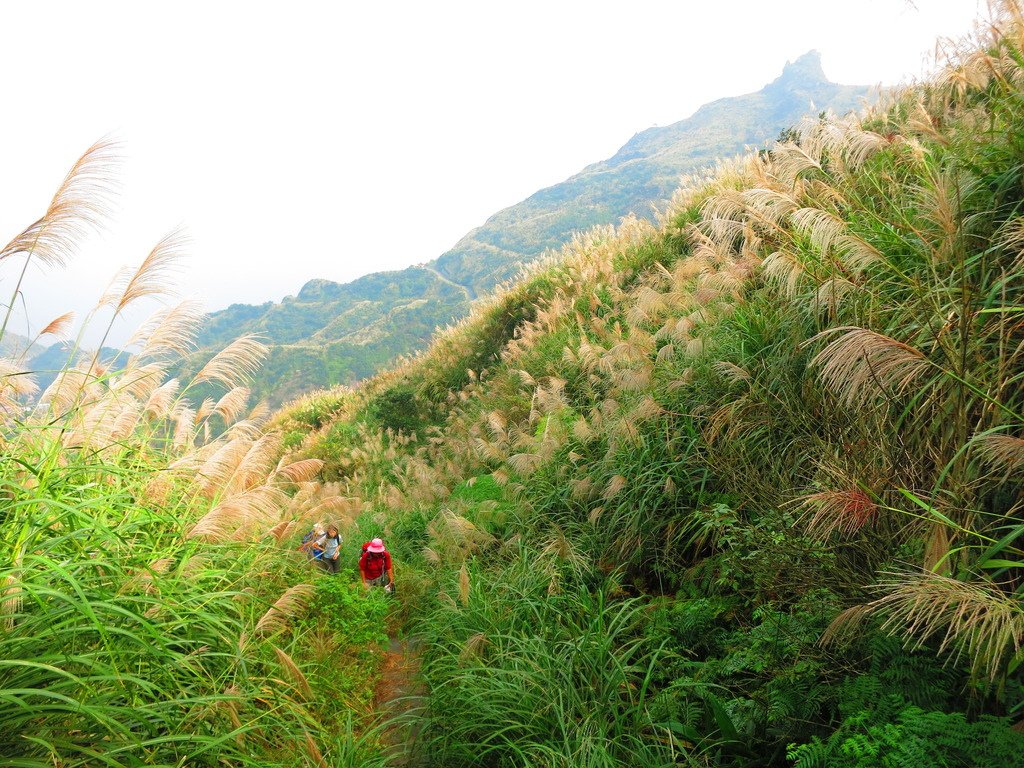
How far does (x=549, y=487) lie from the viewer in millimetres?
5215

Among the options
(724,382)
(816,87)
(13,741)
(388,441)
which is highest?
(816,87)

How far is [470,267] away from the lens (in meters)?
131

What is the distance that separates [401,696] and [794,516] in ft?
10.2

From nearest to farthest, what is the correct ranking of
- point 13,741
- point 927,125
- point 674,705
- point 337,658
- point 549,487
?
1. point 13,741
2. point 674,705
3. point 927,125
4. point 337,658
5. point 549,487

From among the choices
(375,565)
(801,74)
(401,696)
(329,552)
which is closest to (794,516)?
(401,696)

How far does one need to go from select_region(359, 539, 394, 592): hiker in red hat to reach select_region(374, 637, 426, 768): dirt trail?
0.69m

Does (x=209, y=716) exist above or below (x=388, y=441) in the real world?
above

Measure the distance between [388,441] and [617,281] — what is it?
22.0 ft

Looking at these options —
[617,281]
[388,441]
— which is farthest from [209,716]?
[388,441]

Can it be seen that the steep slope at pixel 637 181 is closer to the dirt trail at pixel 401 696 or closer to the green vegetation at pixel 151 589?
the dirt trail at pixel 401 696

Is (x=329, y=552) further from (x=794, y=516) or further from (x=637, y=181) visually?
(x=637, y=181)

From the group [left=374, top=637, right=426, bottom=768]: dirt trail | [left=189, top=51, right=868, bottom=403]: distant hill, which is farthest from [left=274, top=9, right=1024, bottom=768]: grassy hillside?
[left=189, top=51, right=868, bottom=403]: distant hill

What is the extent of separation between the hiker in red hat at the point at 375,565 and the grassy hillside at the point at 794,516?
0.38 metres

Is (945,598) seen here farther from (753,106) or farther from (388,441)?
(753,106)
